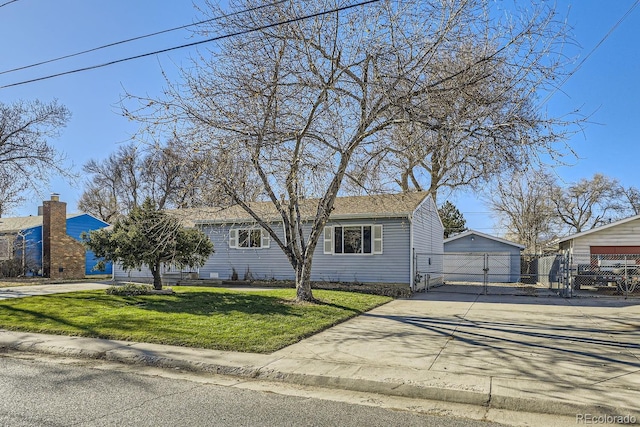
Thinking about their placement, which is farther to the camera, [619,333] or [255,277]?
[255,277]

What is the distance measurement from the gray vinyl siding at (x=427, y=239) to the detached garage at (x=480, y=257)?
11.6 feet

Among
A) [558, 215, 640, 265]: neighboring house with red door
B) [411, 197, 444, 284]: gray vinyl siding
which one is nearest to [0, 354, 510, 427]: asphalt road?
[411, 197, 444, 284]: gray vinyl siding

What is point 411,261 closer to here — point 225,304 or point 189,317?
point 225,304

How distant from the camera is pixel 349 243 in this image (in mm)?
19031

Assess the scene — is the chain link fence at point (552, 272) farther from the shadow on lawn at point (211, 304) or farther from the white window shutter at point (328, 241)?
the shadow on lawn at point (211, 304)

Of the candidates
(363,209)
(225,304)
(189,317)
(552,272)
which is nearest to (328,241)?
(363,209)

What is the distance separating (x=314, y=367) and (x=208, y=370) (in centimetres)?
150

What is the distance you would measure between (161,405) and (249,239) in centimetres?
1620

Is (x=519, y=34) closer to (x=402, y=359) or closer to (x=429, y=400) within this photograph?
(x=402, y=359)

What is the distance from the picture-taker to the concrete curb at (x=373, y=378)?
489 cm

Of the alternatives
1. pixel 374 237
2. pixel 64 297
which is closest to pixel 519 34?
pixel 374 237

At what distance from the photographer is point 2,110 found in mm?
20156

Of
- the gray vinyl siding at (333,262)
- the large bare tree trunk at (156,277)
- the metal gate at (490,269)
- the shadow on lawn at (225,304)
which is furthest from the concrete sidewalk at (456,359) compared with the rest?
the metal gate at (490,269)

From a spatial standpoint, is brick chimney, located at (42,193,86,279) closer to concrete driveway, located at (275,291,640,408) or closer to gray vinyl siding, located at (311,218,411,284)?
gray vinyl siding, located at (311,218,411,284)
